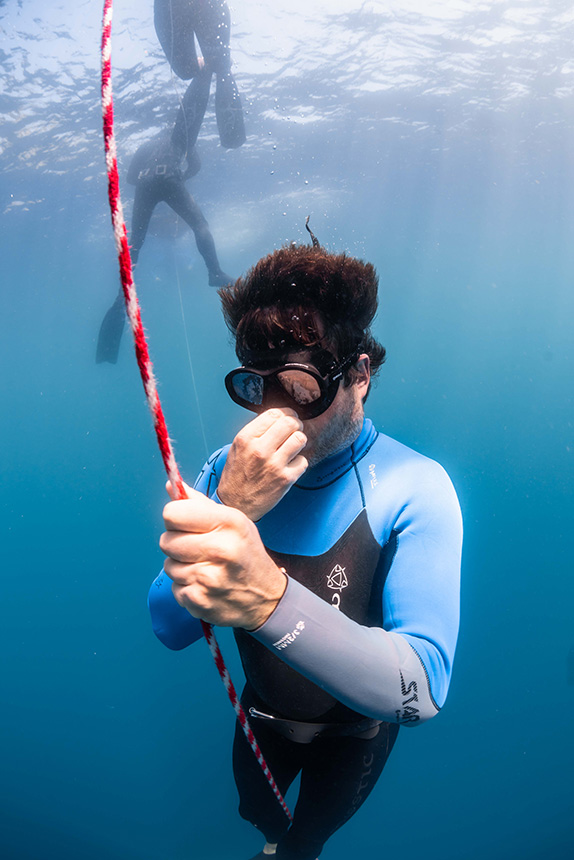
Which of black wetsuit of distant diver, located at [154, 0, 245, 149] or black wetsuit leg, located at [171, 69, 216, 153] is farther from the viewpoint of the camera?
black wetsuit leg, located at [171, 69, 216, 153]

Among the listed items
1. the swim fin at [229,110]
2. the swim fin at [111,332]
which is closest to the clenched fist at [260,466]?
the swim fin at [111,332]

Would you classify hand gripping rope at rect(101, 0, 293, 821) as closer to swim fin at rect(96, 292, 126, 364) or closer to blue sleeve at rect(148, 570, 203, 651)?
blue sleeve at rect(148, 570, 203, 651)

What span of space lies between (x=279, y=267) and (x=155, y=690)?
13.9 metres

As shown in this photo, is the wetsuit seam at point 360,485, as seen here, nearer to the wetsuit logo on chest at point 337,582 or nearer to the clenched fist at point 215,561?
the wetsuit logo on chest at point 337,582

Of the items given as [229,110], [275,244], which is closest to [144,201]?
[229,110]

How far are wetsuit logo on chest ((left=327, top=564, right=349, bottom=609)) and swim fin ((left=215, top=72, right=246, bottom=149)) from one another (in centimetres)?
955

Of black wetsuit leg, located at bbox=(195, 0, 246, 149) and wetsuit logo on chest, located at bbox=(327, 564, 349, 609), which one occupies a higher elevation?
black wetsuit leg, located at bbox=(195, 0, 246, 149)

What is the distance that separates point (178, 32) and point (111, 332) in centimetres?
533

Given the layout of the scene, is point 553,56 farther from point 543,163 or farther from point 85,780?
point 85,780

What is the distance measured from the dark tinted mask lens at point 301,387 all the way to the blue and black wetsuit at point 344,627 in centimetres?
44

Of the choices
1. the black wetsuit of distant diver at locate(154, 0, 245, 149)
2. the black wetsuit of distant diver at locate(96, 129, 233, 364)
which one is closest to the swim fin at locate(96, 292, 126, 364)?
the black wetsuit of distant diver at locate(96, 129, 233, 364)

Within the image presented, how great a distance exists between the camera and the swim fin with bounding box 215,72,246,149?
26.8 feet

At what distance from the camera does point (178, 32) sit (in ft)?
22.4

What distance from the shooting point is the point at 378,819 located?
857 centimetres
